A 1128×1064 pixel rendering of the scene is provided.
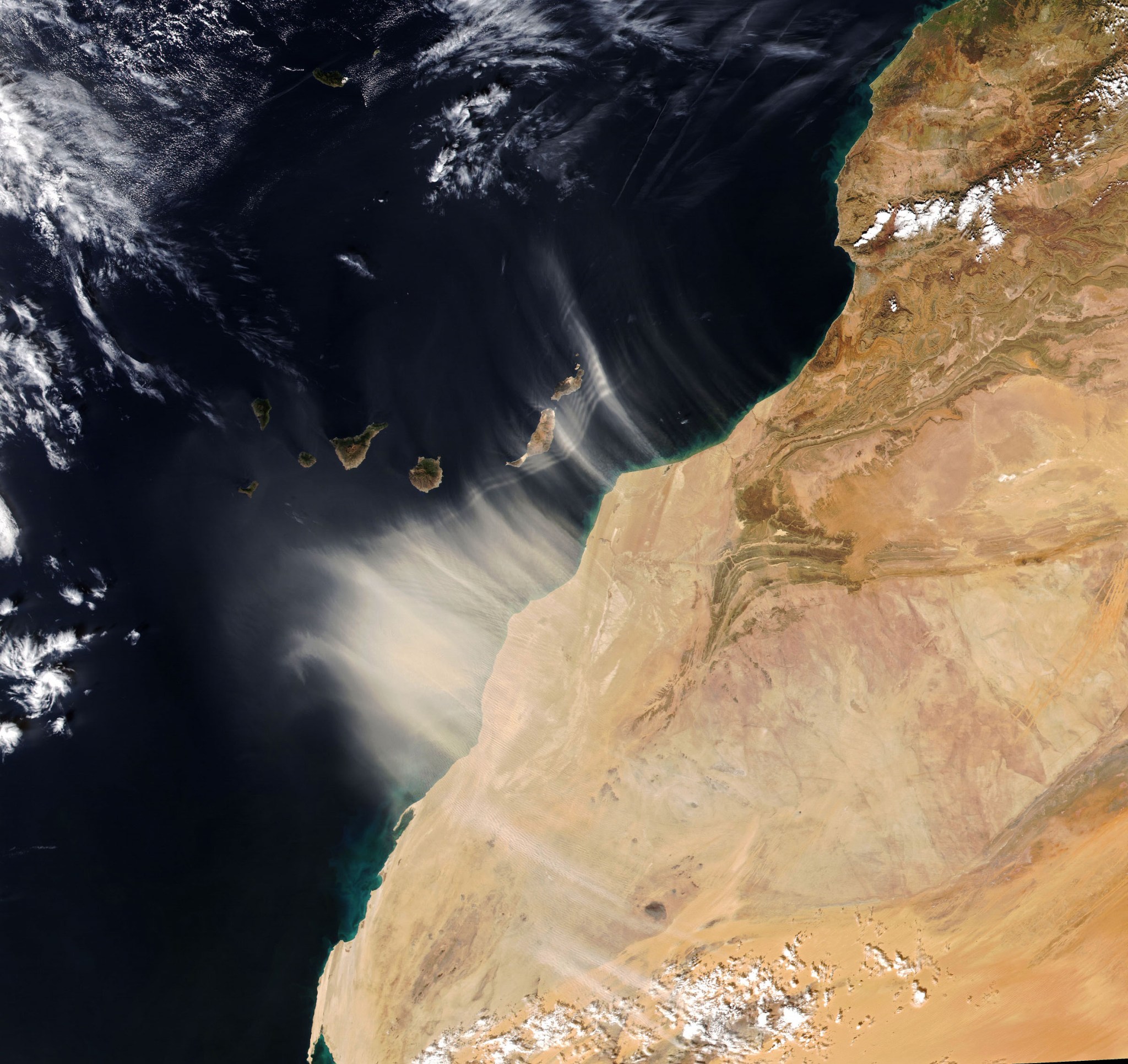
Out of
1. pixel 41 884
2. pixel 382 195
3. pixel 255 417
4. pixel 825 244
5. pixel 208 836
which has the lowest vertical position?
pixel 208 836

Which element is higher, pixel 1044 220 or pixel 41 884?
pixel 41 884

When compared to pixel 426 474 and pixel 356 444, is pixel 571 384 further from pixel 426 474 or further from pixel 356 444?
pixel 356 444

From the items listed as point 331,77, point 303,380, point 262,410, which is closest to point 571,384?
point 303,380

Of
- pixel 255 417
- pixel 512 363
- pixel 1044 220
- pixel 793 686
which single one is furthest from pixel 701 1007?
pixel 1044 220

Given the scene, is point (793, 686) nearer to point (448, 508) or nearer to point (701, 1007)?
point (701, 1007)

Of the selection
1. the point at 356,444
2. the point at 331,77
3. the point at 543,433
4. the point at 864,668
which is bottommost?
the point at 864,668

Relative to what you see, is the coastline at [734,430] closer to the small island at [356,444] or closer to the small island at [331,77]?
the small island at [356,444]

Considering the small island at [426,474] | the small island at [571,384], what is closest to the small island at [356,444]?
the small island at [426,474]
